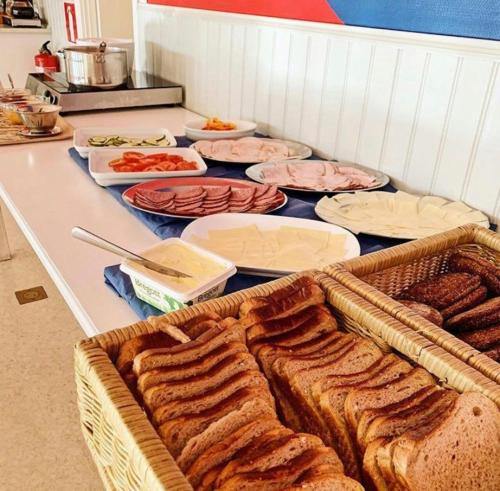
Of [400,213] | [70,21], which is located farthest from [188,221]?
[70,21]

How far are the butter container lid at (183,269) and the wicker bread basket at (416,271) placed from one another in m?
0.18

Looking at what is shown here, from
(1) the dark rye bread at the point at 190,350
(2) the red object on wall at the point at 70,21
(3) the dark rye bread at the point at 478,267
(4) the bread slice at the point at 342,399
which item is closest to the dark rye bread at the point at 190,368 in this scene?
(1) the dark rye bread at the point at 190,350

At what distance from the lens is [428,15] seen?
1261 millimetres

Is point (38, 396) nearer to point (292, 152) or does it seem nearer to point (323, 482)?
point (292, 152)

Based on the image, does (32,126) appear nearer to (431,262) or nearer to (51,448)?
(51,448)

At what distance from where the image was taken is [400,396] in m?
0.62

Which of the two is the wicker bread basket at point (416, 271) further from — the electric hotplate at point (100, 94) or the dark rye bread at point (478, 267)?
the electric hotplate at point (100, 94)

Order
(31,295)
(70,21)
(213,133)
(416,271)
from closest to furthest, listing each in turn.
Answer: (416,271) → (213,133) → (31,295) → (70,21)

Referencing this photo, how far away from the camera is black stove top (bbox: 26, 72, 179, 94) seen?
2135 millimetres

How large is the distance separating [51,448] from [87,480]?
0.55 feet

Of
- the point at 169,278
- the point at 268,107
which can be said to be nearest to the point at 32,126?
the point at 268,107

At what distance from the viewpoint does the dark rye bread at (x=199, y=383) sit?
1.94 ft

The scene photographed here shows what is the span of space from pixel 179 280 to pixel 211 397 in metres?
0.27

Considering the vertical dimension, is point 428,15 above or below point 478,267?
above
